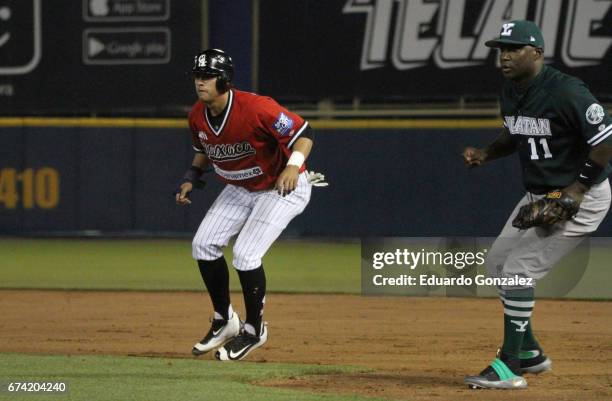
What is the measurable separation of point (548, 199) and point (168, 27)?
8.70 meters

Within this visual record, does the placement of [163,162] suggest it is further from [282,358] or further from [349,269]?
[282,358]

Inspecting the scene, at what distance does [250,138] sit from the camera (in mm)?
6266

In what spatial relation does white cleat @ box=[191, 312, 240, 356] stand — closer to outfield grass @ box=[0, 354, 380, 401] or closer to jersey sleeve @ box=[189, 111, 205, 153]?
outfield grass @ box=[0, 354, 380, 401]

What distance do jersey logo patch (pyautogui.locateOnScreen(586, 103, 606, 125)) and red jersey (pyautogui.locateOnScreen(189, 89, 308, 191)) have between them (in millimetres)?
1694

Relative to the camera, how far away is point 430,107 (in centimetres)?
1348

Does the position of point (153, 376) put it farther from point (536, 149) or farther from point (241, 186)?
point (536, 149)

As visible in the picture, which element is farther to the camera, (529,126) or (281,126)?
(281,126)

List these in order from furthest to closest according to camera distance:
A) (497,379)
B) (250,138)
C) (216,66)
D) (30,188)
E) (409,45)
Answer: (30,188) < (409,45) < (250,138) < (216,66) < (497,379)

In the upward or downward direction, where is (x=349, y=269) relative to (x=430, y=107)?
downward

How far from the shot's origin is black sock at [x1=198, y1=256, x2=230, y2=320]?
6.40 m

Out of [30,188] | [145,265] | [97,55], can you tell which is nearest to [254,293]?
[145,265]

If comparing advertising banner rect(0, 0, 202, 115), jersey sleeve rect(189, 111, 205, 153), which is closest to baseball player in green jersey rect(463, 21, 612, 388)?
jersey sleeve rect(189, 111, 205, 153)

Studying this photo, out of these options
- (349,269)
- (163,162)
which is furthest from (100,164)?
(349,269)

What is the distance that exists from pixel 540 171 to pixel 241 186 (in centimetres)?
185
